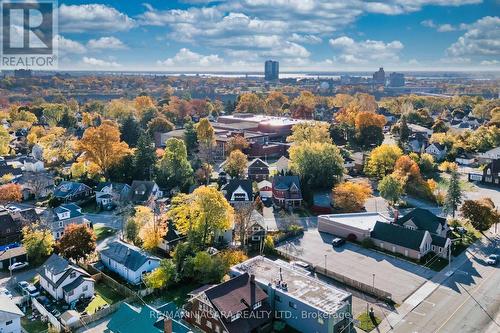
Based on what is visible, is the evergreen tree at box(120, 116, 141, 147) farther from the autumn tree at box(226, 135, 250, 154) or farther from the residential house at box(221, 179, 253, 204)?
the residential house at box(221, 179, 253, 204)

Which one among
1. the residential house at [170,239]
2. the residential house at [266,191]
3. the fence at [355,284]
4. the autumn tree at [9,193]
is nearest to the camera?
the fence at [355,284]

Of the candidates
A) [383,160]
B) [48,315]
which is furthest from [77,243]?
[383,160]

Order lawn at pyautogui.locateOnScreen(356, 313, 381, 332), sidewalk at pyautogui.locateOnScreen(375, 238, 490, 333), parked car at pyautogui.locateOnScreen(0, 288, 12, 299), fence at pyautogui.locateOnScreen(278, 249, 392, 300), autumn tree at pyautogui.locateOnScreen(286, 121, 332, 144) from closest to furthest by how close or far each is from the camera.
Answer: lawn at pyautogui.locateOnScreen(356, 313, 381, 332) < sidewalk at pyautogui.locateOnScreen(375, 238, 490, 333) < parked car at pyautogui.locateOnScreen(0, 288, 12, 299) < fence at pyautogui.locateOnScreen(278, 249, 392, 300) < autumn tree at pyautogui.locateOnScreen(286, 121, 332, 144)

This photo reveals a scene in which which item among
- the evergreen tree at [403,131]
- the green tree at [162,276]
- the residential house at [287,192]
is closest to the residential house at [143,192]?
the residential house at [287,192]

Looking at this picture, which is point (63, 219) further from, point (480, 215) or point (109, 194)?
point (480, 215)

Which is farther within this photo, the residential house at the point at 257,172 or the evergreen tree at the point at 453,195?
the residential house at the point at 257,172

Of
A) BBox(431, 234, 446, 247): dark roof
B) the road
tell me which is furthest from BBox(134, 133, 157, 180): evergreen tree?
the road

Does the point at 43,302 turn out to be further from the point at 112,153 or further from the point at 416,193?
the point at 416,193

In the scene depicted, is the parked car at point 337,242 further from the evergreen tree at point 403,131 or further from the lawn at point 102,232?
the evergreen tree at point 403,131
